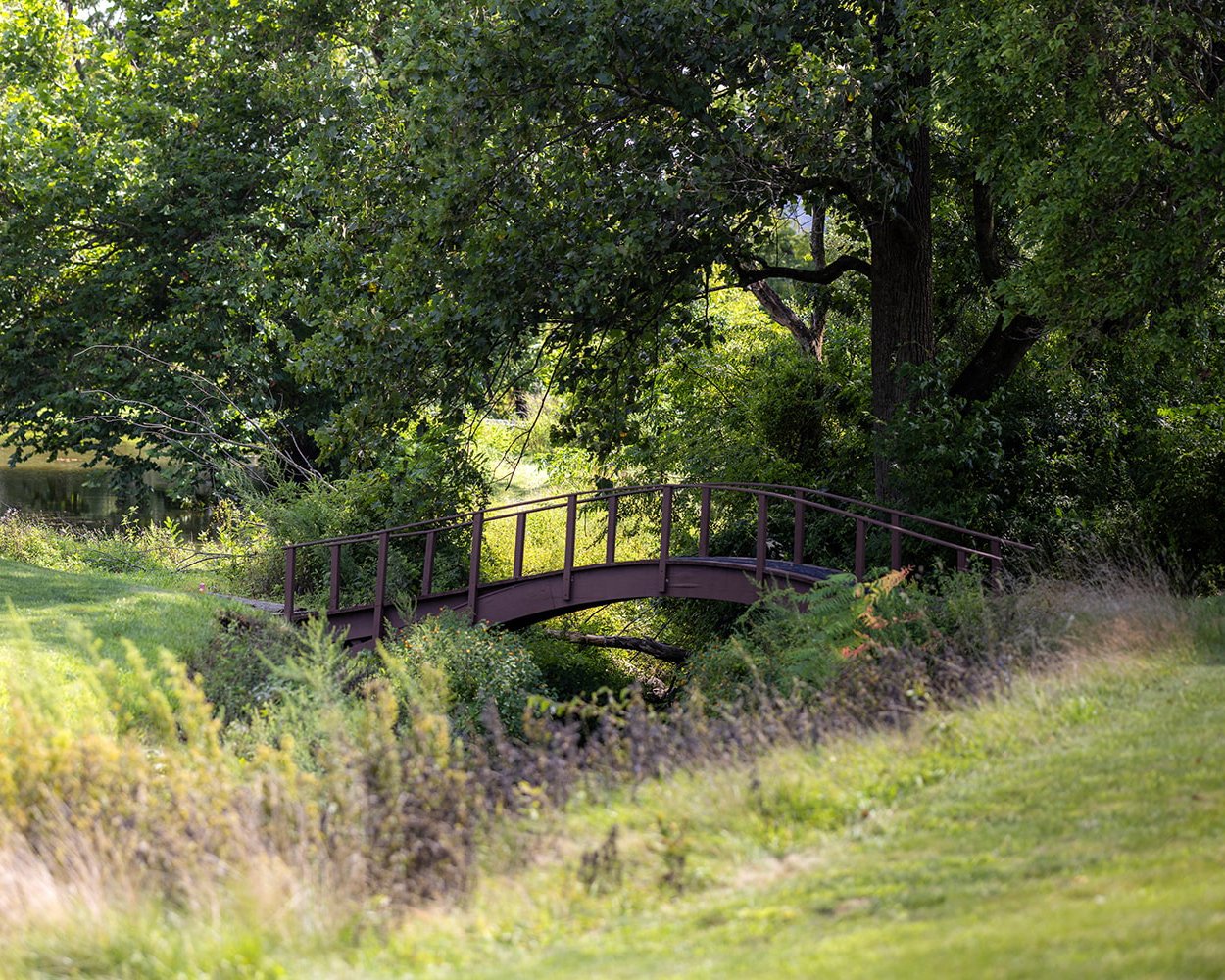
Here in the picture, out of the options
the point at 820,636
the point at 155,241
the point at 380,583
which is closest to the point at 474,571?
the point at 380,583

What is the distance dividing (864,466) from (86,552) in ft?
46.1

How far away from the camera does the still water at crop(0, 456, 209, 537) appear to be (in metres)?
28.3

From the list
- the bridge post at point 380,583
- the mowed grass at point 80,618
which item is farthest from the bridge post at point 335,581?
the mowed grass at point 80,618

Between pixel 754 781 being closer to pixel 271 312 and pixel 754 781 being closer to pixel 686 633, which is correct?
pixel 686 633

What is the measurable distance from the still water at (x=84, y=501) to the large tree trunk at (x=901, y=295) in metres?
16.6

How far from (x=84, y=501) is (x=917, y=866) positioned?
31.4 metres

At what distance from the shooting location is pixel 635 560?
16891 millimetres

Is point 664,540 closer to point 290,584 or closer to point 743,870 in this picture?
point 290,584

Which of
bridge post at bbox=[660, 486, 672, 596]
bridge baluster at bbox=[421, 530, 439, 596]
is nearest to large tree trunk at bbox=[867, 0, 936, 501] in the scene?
bridge post at bbox=[660, 486, 672, 596]

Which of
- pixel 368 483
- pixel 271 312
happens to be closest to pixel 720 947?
pixel 368 483

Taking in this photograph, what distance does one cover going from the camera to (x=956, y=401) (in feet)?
50.3

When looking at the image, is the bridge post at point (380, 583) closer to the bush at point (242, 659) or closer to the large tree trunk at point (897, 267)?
the bush at point (242, 659)

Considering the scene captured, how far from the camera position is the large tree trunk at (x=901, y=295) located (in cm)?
1538

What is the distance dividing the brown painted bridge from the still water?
9.44 m
